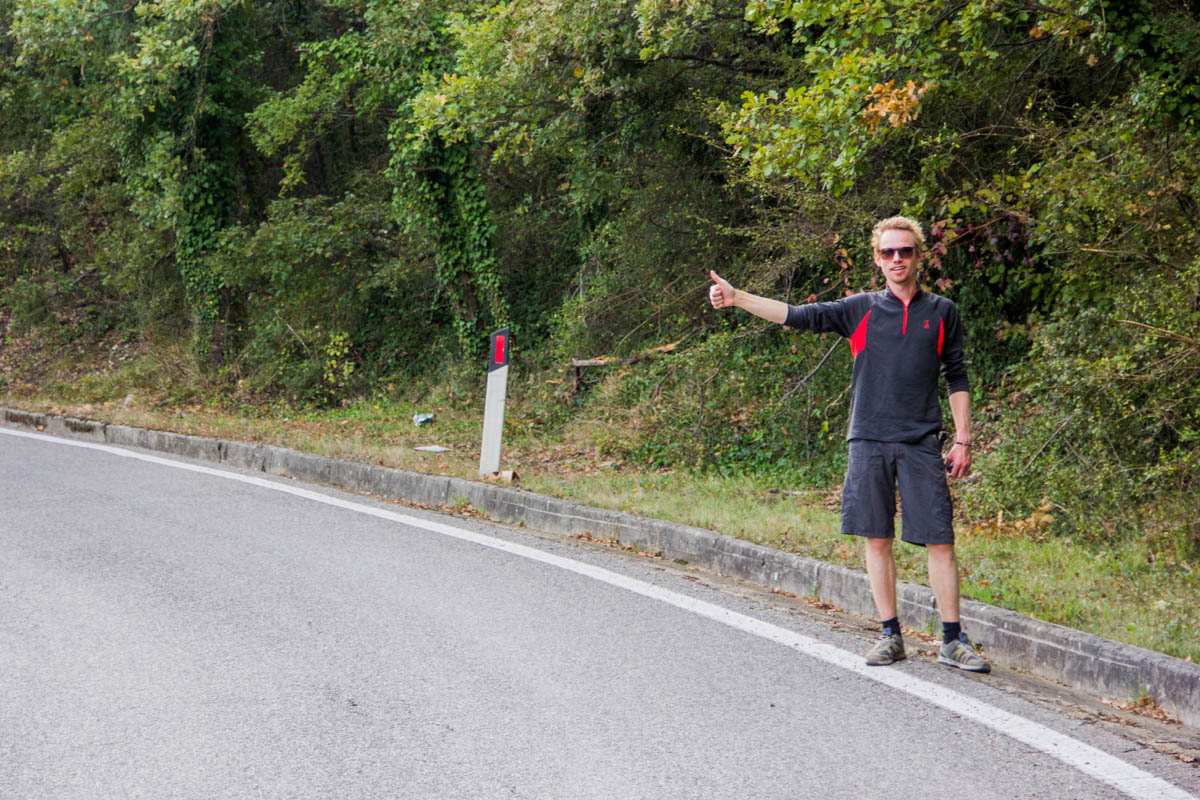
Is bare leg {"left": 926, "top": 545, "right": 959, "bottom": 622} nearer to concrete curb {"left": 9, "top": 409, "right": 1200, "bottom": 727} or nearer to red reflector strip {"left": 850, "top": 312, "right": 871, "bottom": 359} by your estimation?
concrete curb {"left": 9, "top": 409, "right": 1200, "bottom": 727}

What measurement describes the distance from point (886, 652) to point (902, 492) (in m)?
0.73

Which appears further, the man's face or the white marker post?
the white marker post

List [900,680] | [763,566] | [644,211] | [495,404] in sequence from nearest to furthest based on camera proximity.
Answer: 1. [900,680]
2. [763,566]
3. [495,404]
4. [644,211]

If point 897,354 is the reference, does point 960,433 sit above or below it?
below

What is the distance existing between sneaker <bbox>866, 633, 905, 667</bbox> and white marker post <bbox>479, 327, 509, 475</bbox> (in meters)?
5.35

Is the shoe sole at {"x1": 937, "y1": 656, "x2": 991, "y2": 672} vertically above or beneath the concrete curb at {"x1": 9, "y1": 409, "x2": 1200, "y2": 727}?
beneath

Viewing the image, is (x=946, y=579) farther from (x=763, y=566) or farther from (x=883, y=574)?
(x=763, y=566)

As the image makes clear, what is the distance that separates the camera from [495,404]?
10148mm

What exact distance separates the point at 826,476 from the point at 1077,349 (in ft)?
9.29

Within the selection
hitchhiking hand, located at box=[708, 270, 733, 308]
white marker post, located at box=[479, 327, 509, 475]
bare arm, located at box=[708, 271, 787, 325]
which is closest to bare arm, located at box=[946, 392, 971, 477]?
bare arm, located at box=[708, 271, 787, 325]

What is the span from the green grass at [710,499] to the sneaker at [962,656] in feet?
2.01

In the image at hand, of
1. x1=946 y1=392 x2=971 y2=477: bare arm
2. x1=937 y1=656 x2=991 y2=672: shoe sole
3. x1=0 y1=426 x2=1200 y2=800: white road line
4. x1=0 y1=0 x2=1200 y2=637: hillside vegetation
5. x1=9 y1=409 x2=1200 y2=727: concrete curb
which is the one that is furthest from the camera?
x1=0 y1=0 x2=1200 y2=637: hillside vegetation

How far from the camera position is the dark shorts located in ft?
16.7

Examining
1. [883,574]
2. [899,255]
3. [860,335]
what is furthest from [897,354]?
[883,574]
